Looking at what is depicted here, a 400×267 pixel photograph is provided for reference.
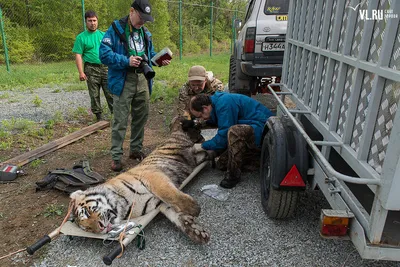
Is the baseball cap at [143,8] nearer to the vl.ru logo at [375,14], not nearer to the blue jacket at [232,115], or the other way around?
the blue jacket at [232,115]

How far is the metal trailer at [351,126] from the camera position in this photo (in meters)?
1.64

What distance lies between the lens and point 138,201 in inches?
125

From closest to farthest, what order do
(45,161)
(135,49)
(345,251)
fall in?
(345,251)
(135,49)
(45,161)

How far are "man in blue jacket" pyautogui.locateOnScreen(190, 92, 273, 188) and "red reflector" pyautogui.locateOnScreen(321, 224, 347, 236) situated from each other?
6.01 ft

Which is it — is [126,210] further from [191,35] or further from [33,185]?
[191,35]

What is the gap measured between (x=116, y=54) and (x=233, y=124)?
1.68 m

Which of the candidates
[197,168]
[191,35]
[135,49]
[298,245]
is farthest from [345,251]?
[191,35]

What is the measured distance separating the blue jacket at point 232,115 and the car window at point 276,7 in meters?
2.52

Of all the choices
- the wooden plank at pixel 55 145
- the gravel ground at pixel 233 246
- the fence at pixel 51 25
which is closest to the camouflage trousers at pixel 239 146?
the gravel ground at pixel 233 246

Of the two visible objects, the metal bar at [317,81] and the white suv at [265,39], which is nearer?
the metal bar at [317,81]

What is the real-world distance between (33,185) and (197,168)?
2044 millimetres

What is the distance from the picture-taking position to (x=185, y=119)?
444 cm

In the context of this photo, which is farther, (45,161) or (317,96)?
(45,161)

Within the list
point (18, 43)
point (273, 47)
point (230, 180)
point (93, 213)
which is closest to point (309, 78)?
point (230, 180)
